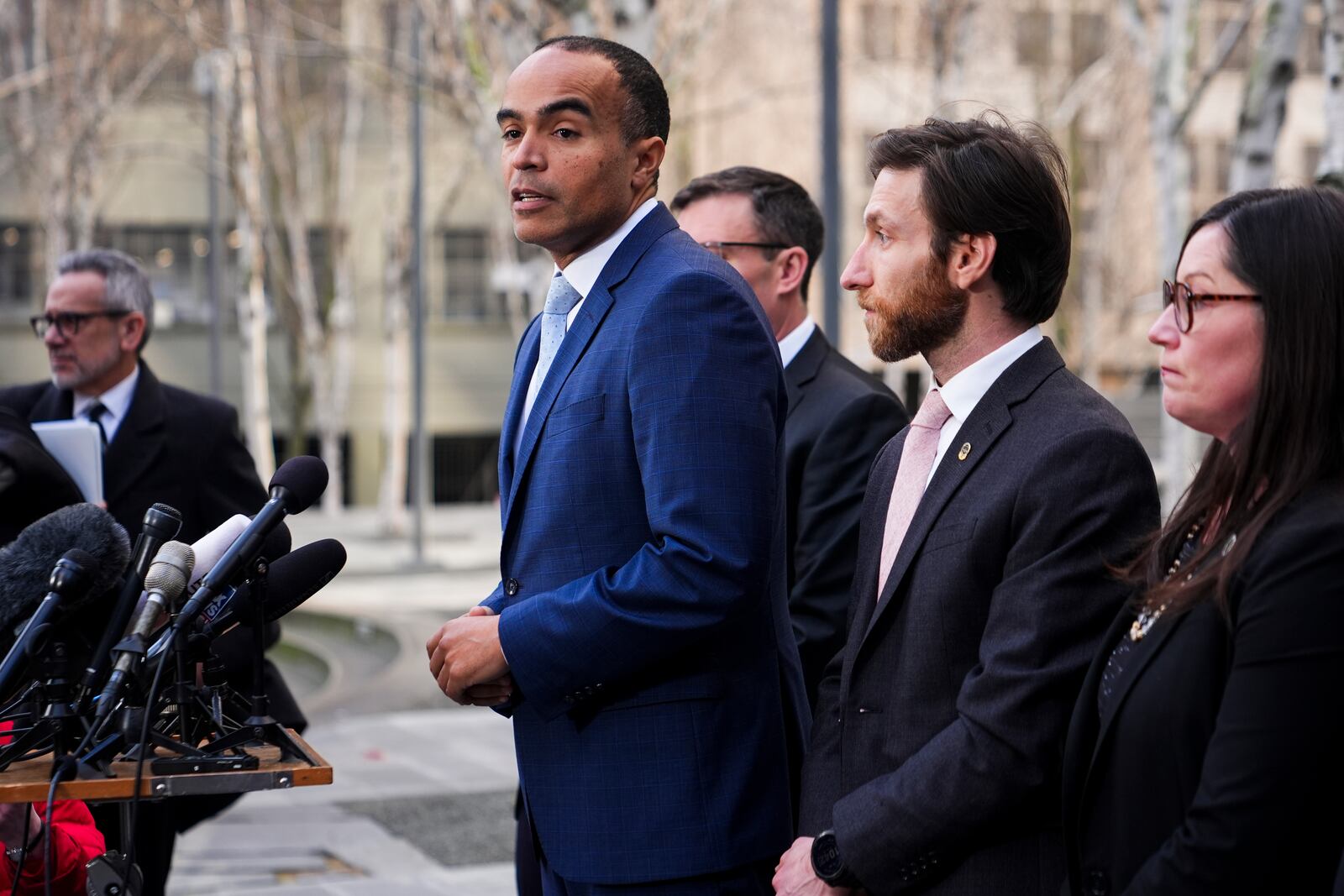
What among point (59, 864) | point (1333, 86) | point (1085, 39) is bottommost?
point (59, 864)

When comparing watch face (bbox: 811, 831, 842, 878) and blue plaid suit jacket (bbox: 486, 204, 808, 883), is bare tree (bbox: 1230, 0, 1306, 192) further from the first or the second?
watch face (bbox: 811, 831, 842, 878)

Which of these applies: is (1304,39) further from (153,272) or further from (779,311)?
(779,311)

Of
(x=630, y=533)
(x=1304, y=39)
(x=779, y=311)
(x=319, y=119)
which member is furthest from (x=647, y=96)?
(x=1304, y=39)

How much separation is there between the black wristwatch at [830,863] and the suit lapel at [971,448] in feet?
1.23

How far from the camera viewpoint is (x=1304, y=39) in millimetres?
40406

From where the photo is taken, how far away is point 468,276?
36312 millimetres

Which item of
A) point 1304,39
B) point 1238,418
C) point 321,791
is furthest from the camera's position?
point 1304,39

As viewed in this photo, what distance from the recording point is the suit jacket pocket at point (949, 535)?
2.76 m

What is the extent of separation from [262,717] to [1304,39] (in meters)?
42.3

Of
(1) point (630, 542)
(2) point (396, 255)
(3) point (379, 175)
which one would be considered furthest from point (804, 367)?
(3) point (379, 175)

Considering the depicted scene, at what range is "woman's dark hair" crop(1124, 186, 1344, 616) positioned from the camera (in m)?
2.32

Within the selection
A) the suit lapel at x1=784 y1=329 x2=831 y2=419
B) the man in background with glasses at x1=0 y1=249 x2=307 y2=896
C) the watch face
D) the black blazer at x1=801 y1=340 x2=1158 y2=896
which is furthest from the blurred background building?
the watch face

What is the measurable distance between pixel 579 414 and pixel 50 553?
1.03 m

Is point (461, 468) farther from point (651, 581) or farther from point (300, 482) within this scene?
point (651, 581)
